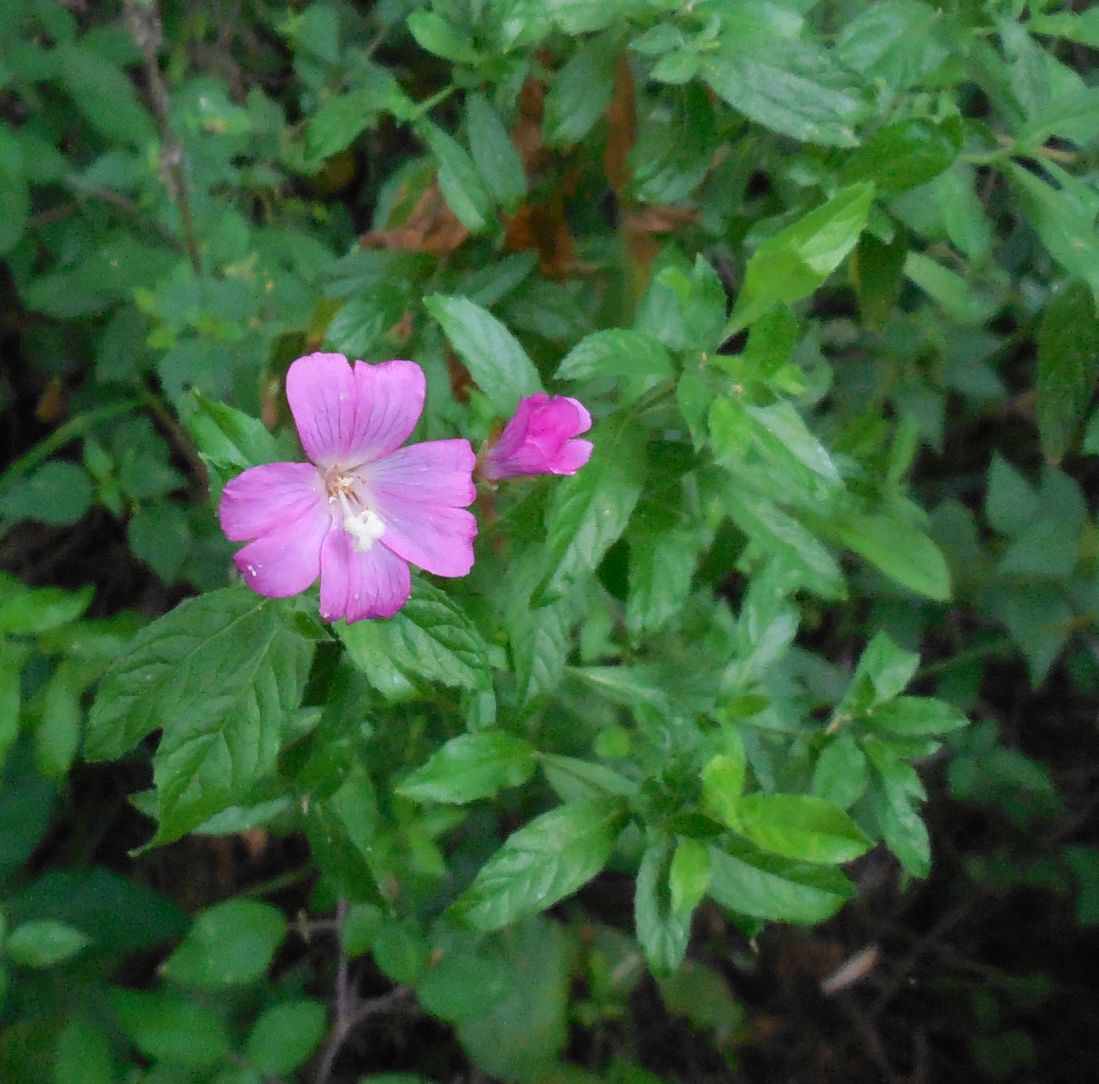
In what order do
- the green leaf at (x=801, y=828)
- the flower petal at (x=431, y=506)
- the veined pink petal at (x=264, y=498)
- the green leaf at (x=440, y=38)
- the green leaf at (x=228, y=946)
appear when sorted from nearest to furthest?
the veined pink petal at (x=264, y=498) < the flower petal at (x=431, y=506) < the green leaf at (x=801, y=828) < the green leaf at (x=440, y=38) < the green leaf at (x=228, y=946)

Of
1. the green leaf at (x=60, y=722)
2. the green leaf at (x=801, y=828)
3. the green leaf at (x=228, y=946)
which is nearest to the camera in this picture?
the green leaf at (x=801, y=828)

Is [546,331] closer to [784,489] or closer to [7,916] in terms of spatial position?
[784,489]

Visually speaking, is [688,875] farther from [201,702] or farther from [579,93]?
[579,93]

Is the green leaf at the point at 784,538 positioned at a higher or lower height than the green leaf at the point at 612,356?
lower

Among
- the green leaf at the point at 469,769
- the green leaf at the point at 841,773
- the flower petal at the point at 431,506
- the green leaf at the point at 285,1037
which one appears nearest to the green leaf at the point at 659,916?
the green leaf at the point at 469,769

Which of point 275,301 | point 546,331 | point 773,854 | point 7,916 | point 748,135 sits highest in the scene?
point 748,135

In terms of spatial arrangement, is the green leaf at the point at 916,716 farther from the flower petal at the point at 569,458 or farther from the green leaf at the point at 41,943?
the green leaf at the point at 41,943

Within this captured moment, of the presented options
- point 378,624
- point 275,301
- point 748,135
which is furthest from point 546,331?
point 275,301
